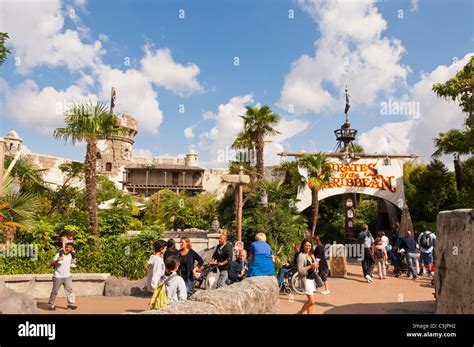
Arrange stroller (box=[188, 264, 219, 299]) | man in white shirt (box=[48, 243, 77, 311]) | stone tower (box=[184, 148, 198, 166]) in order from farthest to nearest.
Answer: stone tower (box=[184, 148, 198, 166]), stroller (box=[188, 264, 219, 299]), man in white shirt (box=[48, 243, 77, 311])

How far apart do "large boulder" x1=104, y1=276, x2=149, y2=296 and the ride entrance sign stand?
1172 centimetres

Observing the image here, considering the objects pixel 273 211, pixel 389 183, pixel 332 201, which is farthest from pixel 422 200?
pixel 273 211

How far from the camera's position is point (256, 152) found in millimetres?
17656

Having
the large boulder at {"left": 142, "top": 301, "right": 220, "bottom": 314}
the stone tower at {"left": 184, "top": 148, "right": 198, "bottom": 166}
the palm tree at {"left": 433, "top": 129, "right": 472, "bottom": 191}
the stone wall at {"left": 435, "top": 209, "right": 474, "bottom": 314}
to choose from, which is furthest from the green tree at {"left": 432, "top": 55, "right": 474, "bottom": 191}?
the stone tower at {"left": 184, "top": 148, "right": 198, "bottom": 166}

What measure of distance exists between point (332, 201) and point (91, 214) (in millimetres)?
17610

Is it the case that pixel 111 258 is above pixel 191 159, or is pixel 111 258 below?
below

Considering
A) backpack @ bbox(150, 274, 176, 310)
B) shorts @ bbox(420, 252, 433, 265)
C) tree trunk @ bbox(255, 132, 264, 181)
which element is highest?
tree trunk @ bbox(255, 132, 264, 181)

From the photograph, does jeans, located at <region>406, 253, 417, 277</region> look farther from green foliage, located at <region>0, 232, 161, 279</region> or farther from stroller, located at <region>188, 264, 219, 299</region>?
green foliage, located at <region>0, 232, 161, 279</region>

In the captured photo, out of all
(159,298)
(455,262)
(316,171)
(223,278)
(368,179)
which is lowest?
(223,278)

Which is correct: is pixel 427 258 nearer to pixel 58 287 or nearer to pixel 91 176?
pixel 58 287

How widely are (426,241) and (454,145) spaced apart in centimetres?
1244

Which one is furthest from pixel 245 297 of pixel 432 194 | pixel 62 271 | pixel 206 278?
pixel 432 194

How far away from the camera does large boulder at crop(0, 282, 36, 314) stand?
5.28 metres

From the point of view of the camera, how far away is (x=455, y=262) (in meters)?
4.52
